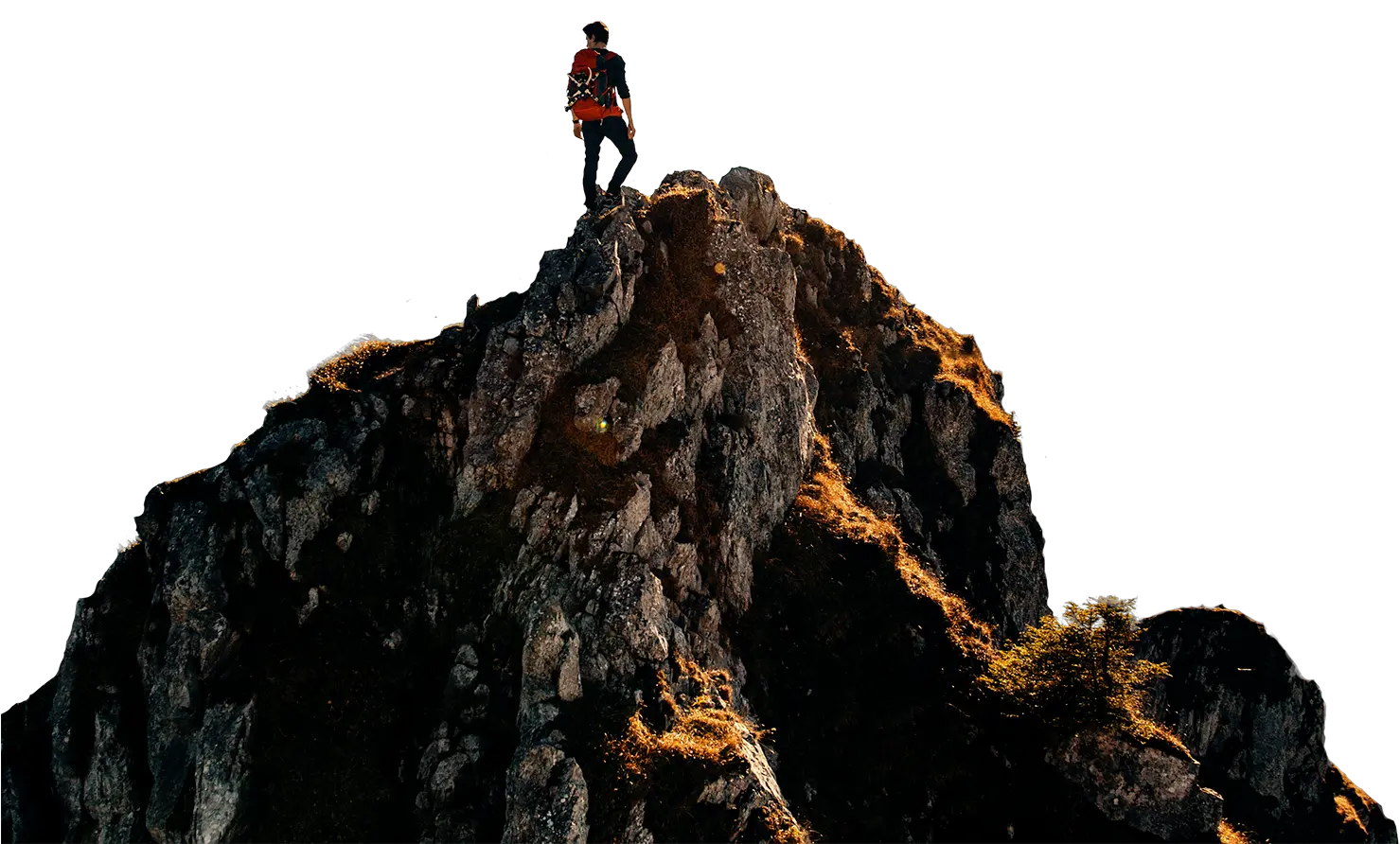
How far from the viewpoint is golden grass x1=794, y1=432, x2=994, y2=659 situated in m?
29.0

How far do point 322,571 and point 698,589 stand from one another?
1166 centimetres

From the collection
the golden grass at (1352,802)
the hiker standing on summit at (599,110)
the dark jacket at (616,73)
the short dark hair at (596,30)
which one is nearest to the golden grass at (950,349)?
the hiker standing on summit at (599,110)

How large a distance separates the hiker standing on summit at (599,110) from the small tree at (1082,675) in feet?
74.1

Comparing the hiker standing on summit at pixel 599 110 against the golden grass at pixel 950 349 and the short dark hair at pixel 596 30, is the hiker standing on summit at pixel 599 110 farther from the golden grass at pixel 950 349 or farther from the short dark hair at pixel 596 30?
the golden grass at pixel 950 349

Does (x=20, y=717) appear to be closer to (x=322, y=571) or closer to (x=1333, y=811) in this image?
(x=322, y=571)

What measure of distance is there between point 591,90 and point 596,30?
2.10 metres

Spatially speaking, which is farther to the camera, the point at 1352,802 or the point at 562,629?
the point at 1352,802

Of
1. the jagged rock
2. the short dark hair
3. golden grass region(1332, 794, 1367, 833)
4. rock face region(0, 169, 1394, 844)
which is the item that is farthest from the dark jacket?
golden grass region(1332, 794, 1367, 833)

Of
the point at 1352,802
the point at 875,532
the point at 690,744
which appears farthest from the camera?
the point at 1352,802

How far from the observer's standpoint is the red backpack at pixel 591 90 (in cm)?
3016

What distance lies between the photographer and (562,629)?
2250 cm

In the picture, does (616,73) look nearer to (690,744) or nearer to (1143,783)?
(690,744)

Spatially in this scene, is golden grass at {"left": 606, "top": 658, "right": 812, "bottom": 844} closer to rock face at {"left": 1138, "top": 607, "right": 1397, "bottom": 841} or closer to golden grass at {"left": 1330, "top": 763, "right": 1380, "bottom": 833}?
rock face at {"left": 1138, "top": 607, "right": 1397, "bottom": 841}

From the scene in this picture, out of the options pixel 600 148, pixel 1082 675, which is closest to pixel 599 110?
pixel 600 148
